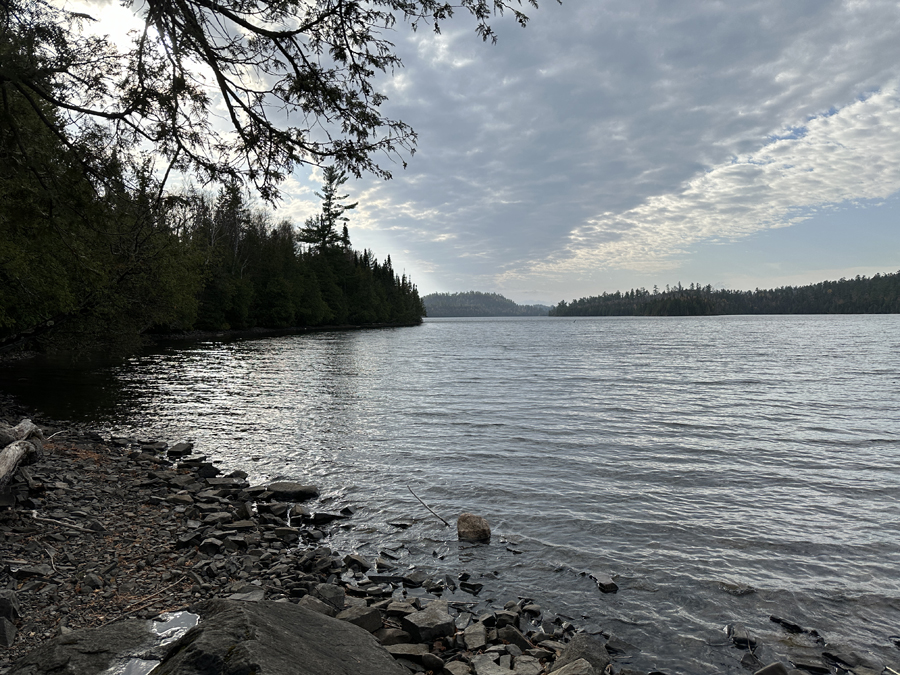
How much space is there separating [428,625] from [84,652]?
3.57 metres

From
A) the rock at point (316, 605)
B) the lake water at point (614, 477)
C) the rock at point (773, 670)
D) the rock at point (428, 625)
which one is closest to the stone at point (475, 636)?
the rock at point (428, 625)

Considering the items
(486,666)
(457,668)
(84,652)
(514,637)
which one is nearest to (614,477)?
(514,637)

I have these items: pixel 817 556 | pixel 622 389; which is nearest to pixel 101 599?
pixel 817 556

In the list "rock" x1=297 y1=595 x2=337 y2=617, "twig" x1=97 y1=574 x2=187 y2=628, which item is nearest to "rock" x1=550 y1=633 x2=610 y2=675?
"rock" x1=297 y1=595 x2=337 y2=617

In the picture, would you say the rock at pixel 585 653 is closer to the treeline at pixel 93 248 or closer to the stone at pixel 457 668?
the stone at pixel 457 668

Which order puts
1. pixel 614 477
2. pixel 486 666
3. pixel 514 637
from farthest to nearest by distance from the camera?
pixel 614 477
pixel 514 637
pixel 486 666

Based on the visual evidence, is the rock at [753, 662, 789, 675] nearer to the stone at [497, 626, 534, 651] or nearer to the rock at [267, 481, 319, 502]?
the stone at [497, 626, 534, 651]

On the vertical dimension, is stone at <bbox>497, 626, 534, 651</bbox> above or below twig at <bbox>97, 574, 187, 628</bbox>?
below

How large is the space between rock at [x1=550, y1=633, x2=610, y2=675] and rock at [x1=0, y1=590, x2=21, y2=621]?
6033 millimetres

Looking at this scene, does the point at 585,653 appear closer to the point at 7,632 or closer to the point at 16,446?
the point at 7,632

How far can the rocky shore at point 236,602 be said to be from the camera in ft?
13.2

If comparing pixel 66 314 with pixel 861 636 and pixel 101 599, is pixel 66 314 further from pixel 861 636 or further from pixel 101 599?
pixel 861 636

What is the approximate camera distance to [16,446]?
9484 mm

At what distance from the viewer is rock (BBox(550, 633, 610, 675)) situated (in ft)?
18.5
